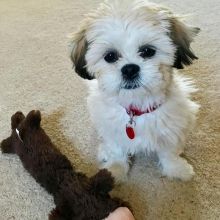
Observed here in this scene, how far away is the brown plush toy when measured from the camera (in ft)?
3.42

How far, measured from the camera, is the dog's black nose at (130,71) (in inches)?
39.7

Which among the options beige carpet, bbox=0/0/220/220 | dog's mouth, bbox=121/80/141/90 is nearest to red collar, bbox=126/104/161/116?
dog's mouth, bbox=121/80/141/90

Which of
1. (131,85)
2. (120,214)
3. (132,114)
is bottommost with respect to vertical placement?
(120,214)

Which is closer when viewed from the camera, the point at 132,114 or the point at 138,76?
the point at 138,76

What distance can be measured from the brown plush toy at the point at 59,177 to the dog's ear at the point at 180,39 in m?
0.34

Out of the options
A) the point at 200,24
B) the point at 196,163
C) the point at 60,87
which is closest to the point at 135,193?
the point at 196,163

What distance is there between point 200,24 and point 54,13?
72 centimetres

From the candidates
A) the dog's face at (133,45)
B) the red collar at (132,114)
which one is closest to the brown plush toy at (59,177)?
the red collar at (132,114)

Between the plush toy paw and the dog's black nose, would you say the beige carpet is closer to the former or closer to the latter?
the plush toy paw

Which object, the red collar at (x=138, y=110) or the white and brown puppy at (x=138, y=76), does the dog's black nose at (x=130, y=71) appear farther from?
the red collar at (x=138, y=110)

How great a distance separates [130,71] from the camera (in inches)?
39.7

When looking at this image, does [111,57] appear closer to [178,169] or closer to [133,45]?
[133,45]

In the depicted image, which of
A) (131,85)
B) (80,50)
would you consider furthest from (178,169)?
(80,50)

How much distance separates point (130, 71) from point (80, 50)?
6.1 inches
